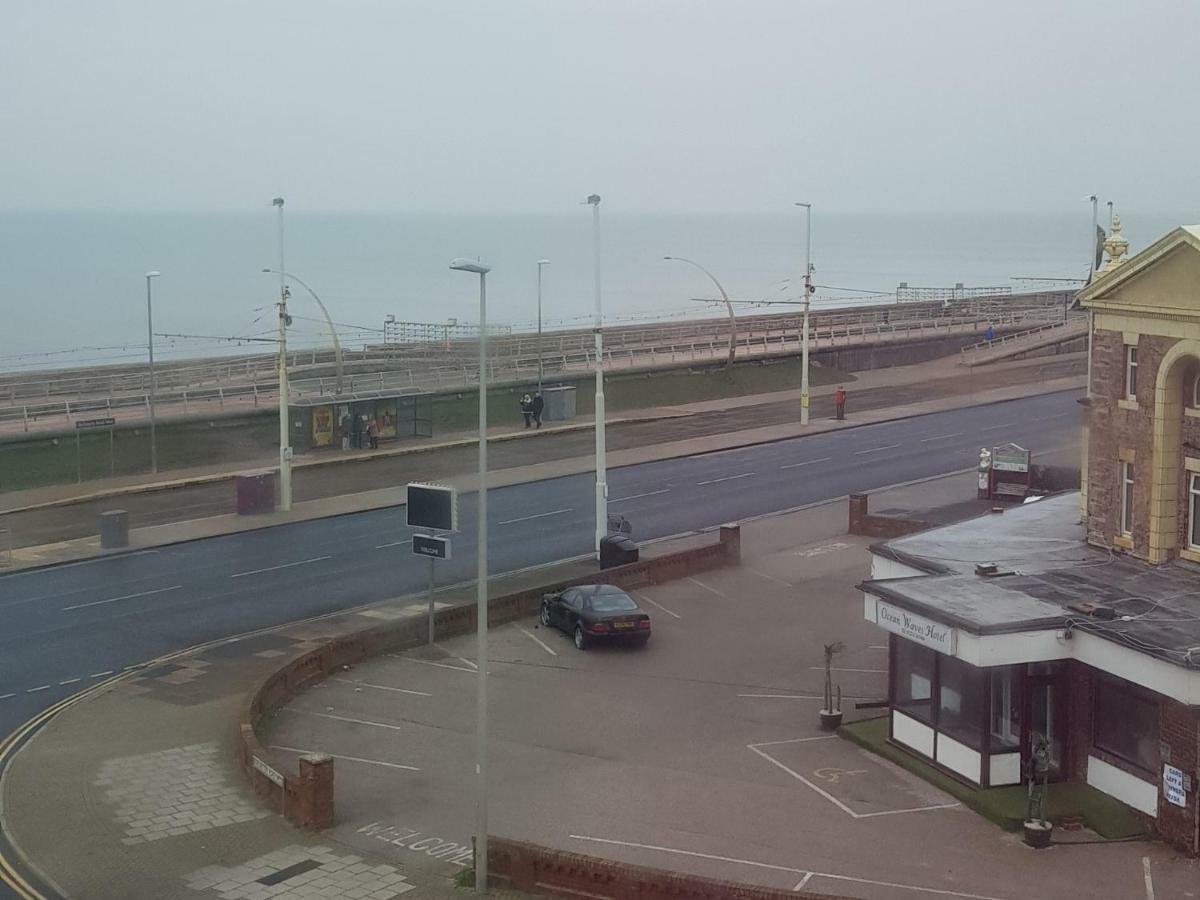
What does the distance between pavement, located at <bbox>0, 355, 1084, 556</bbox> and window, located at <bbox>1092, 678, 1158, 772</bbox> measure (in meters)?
26.0

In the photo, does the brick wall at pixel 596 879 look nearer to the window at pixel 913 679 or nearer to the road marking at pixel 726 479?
the window at pixel 913 679

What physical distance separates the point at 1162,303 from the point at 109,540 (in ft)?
87.3

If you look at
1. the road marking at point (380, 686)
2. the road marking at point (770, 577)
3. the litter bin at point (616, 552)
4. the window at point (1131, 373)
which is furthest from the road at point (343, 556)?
the window at point (1131, 373)

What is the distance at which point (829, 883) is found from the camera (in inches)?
708

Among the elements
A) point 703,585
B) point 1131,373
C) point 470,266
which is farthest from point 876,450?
point 470,266

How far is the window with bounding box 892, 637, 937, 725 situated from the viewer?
75.6 feet

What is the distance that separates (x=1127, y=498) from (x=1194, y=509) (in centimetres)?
133

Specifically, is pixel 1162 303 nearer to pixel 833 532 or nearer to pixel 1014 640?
pixel 1014 640

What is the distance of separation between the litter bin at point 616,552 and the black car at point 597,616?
14.1 ft

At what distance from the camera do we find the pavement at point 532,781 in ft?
61.0

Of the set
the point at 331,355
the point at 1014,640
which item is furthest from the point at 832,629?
the point at 331,355

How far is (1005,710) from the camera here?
2211 cm

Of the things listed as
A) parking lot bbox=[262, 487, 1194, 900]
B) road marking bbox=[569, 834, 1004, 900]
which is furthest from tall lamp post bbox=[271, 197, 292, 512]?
road marking bbox=[569, 834, 1004, 900]

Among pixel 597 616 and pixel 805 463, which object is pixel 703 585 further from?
pixel 805 463
